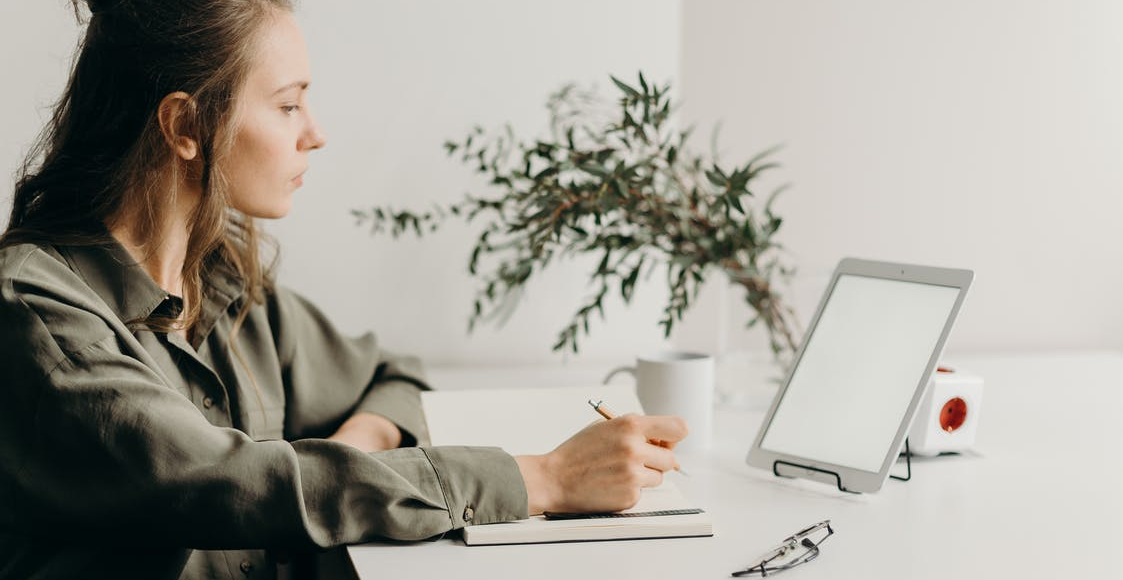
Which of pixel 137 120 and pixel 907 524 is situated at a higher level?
pixel 137 120

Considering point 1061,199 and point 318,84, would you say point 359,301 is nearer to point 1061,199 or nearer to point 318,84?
point 318,84

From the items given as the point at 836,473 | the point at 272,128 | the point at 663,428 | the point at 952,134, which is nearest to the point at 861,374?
the point at 836,473

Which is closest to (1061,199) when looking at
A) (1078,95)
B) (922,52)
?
(1078,95)

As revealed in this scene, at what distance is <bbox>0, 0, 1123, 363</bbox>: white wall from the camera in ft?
5.49

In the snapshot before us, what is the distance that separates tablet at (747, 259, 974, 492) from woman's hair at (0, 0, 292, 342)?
0.63 m

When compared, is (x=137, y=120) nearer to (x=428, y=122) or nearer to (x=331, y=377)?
(x=331, y=377)

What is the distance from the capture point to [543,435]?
1114 millimetres

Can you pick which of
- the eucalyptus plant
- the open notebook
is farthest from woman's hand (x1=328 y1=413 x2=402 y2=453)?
the eucalyptus plant

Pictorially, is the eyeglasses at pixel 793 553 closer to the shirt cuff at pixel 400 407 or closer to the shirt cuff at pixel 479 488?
the shirt cuff at pixel 479 488

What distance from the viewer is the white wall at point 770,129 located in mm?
1672

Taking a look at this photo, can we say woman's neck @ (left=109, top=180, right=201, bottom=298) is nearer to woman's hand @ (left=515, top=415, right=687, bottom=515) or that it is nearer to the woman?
the woman

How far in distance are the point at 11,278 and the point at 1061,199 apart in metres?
2.01

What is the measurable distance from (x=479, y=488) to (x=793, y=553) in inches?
10.5

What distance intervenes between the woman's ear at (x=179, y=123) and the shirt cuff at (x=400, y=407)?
1.26 ft
